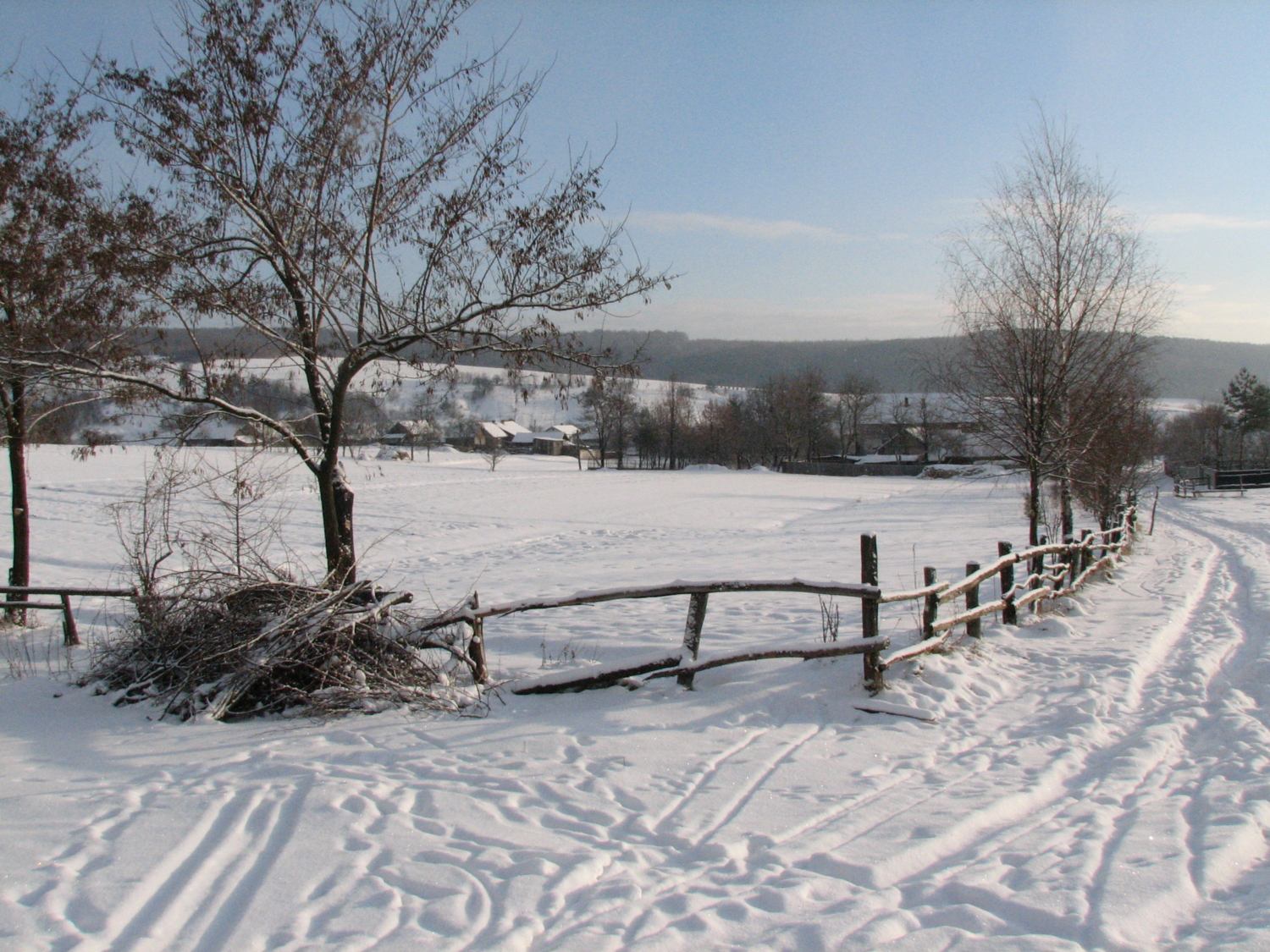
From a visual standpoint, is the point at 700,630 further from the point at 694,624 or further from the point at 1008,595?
the point at 1008,595

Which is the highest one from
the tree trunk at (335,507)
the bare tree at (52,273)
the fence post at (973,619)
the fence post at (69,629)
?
the bare tree at (52,273)

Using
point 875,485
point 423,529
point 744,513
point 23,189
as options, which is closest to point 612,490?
point 744,513

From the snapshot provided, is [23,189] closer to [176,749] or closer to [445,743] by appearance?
[176,749]

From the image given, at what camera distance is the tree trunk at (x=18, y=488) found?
1177 cm

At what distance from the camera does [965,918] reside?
3582mm

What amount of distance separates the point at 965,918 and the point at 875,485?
197ft

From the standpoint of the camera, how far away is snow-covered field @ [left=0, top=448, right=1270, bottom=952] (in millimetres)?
3568

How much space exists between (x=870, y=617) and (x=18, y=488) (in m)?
12.7

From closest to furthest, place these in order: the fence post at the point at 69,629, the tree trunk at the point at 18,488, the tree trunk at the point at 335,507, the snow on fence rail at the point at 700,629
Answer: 1. the snow on fence rail at the point at 700,629
2. the tree trunk at the point at 335,507
3. the fence post at the point at 69,629
4. the tree trunk at the point at 18,488

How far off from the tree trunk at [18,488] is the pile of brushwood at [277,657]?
248 inches

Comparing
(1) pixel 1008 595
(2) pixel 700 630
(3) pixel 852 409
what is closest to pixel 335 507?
(2) pixel 700 630

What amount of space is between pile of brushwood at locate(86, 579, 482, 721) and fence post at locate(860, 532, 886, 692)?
10.7 ft

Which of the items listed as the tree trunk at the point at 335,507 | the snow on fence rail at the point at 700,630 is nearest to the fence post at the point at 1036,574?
the snow on fence rail at the point at 700,630

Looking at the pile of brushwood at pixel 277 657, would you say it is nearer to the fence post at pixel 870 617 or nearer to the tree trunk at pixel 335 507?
the tree trunk at pixel 335 507
